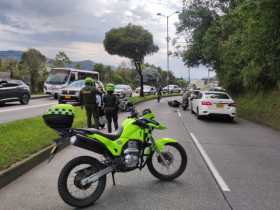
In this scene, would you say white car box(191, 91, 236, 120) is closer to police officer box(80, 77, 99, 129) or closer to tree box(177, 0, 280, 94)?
tree box(177, 0, 280, 94)

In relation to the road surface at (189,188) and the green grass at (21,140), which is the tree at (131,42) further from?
the road surface at (189,188)

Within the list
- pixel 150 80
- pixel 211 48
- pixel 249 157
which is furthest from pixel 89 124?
pixel 150 80

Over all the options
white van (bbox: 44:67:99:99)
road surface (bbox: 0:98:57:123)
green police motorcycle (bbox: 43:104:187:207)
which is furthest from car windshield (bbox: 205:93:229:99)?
white van (bbox: 44:67:99:99)

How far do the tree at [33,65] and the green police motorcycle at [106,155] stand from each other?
36.7m

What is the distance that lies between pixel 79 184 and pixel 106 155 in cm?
65

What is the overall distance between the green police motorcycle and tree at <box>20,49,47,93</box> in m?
36.7

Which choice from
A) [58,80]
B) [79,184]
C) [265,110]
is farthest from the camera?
[58,80]

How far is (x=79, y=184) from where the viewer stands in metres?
5.20

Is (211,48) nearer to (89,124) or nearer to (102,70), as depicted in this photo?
(89,124)

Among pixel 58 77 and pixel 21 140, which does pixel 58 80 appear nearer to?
pixel 58 77

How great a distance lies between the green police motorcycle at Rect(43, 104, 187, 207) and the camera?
512cm

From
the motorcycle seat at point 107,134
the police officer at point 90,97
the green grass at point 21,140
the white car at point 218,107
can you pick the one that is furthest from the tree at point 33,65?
the motorcycle seat at point 107,134

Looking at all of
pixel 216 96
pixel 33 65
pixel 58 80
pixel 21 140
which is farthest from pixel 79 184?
pixel 33 65

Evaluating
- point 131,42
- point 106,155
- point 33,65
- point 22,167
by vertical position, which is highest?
point 131,42
